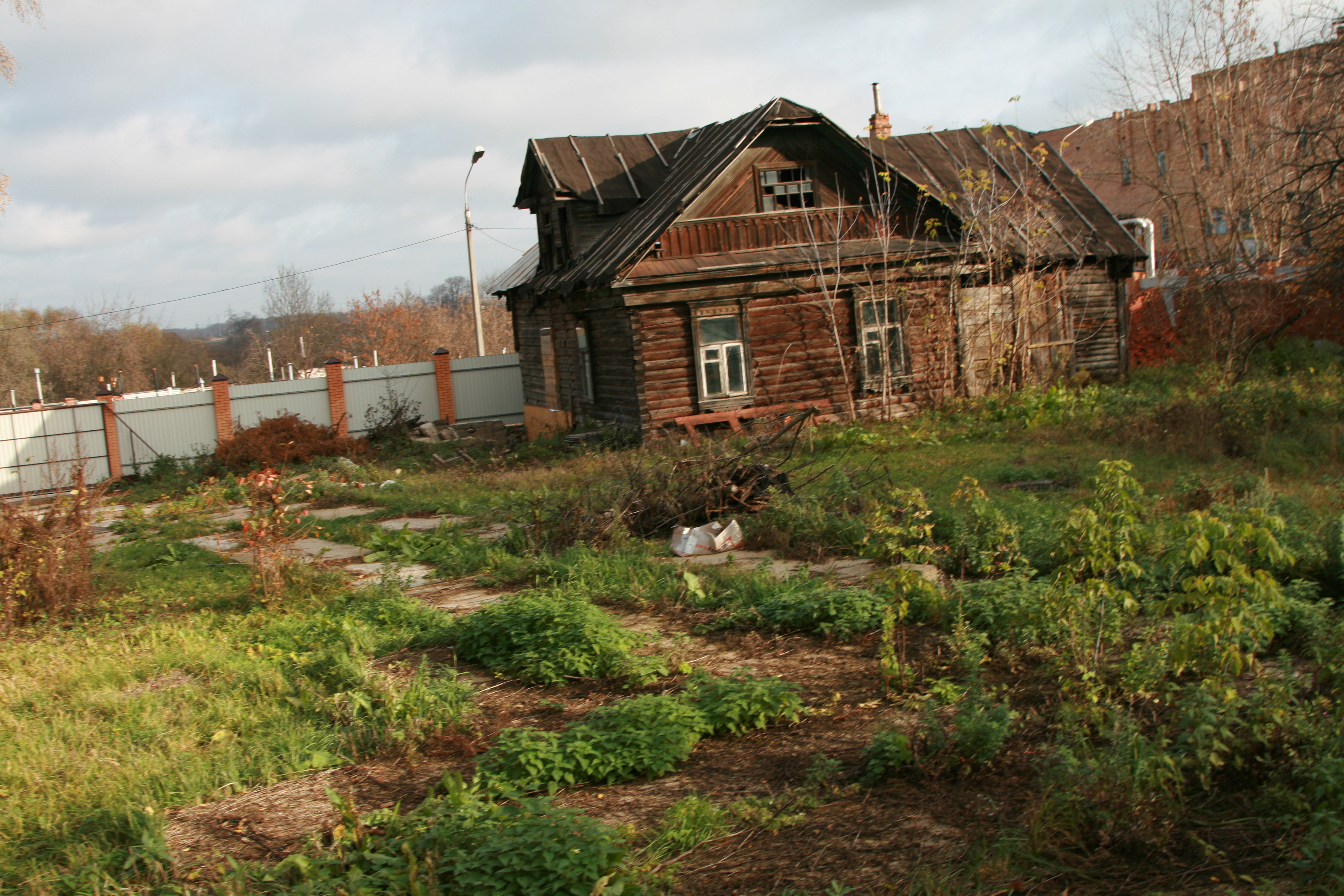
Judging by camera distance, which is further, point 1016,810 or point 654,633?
point 654,633

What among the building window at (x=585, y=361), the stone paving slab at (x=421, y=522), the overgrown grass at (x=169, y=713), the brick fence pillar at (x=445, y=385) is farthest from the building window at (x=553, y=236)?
the overgrown grass at (x=169, y=713)

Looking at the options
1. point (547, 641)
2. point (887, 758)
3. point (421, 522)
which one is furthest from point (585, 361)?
point (887, 758)

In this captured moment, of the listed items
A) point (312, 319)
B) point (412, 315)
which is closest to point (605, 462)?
point (412, 315)

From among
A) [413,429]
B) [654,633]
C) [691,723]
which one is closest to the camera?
[691,723]

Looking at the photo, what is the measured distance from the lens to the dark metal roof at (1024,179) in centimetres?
1814

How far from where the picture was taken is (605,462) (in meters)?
13.3

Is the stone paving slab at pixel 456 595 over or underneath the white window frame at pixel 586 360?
underneath

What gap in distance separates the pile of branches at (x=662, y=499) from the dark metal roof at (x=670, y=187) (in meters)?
6.88

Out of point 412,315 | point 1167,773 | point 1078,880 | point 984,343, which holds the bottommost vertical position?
point 1078,880

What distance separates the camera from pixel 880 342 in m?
17.5

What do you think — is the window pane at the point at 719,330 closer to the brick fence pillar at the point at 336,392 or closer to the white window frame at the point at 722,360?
the white window frame at the point at 722,360

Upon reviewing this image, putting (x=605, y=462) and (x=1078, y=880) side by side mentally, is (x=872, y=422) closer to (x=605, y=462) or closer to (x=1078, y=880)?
(x=605, y=462)

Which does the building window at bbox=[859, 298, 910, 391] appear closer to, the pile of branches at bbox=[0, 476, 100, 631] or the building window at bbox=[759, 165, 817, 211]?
the building window at bbox=[759, 165, 817, 211]

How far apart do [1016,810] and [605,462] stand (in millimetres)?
9852
